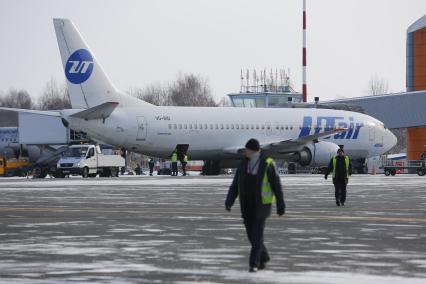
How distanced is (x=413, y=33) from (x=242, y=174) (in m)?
88.6

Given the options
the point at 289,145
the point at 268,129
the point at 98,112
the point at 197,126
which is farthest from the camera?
the point at 268,129

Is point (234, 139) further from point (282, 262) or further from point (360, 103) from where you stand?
point (282, 262)

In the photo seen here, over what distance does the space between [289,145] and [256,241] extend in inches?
1903

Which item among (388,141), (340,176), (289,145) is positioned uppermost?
(388,141)

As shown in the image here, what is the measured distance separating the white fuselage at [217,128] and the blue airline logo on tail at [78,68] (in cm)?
186

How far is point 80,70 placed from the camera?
5659 cm

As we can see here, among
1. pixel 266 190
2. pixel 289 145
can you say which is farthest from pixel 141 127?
pixel 266 190

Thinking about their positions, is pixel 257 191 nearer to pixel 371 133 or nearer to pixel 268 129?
pixel 268 129

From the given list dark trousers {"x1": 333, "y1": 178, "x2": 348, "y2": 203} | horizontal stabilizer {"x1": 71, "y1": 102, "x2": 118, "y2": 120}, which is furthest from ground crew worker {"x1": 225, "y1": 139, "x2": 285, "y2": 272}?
horizontal stabilizer {"x1": 71, "y1": 102, "x2": 118, "y2": 120}

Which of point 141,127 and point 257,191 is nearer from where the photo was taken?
point 257,191

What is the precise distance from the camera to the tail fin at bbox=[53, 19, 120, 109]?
5622cm

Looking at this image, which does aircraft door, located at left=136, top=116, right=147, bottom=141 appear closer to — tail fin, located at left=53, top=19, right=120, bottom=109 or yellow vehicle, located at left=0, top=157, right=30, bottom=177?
tail fin, located at left=53, top=19, right=120, bottom=109

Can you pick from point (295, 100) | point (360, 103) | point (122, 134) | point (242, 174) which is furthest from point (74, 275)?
point (295, 100)

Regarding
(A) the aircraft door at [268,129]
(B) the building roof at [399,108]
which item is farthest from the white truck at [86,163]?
(B) the building roof at [399,108]
